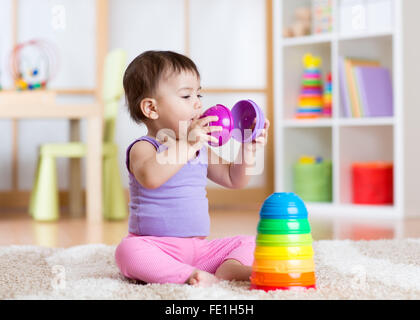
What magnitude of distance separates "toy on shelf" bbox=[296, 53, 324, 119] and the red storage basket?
327 mm

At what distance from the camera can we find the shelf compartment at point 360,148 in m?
2.96

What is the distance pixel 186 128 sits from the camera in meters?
1.27

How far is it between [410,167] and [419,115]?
214 mm

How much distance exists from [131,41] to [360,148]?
1.16m

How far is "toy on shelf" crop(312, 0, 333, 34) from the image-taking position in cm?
304

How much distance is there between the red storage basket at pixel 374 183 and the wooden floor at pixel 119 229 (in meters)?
0.32

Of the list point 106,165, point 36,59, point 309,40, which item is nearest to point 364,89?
point 309,40

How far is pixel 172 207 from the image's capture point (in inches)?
50.1

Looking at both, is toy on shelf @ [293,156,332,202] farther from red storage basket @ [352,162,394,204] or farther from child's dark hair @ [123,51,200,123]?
child's dark hair @ [123,51,200,123]

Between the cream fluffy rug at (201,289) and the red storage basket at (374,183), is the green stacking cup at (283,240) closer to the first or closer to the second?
the cream fluffy rug at (201,289)

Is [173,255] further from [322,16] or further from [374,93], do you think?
[322,16]
